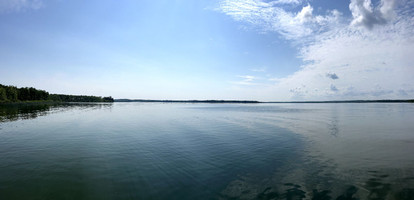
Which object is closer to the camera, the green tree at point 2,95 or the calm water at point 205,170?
the calm water at point 205,170

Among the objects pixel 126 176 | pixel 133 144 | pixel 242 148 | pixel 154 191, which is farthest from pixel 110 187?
pixel 242 148

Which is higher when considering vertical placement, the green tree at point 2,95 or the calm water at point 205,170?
the green tree at point 2,95

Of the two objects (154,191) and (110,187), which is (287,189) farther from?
(110,187)

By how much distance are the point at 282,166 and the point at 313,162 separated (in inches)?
134

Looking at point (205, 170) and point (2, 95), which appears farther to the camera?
point (2, 95)

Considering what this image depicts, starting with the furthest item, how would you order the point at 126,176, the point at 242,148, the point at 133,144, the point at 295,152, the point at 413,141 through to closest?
the point at 413,141, the point at 133,144, the point at 242,148, the point at 295,152, the point at 126,176

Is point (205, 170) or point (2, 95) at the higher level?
point (2, 95)

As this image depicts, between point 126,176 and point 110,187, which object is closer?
point 110,187

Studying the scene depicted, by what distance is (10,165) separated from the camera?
15867 millimetres

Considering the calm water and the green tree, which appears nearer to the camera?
the calm water

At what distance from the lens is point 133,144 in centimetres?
2398

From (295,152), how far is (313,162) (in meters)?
3.33

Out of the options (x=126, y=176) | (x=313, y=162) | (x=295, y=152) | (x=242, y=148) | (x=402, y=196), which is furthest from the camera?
(x=242, y=148)

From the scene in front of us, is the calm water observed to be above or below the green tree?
below
